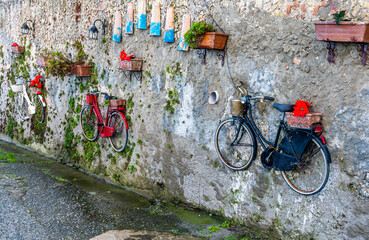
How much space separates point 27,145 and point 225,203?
23.3 ft

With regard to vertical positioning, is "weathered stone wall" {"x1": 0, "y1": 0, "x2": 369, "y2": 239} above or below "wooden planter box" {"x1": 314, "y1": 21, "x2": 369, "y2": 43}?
below

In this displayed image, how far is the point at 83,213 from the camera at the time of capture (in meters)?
5.04

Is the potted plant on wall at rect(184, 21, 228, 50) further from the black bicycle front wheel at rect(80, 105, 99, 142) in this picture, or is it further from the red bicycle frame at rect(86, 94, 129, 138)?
the black bicycle front wheel at rect(80, 105, 99, 142)

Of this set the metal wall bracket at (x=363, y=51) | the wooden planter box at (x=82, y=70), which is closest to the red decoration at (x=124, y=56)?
the wooden planter box at (x=82, y=70)

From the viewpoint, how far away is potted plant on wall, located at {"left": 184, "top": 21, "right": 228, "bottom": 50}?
14.3 ft

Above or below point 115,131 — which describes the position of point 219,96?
above

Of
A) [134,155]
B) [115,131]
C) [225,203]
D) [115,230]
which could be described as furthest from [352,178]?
[115,131]

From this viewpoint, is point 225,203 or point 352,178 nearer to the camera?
point 352,178

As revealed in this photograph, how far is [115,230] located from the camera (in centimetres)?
450

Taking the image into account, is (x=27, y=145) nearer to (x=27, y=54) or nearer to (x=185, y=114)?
(x=27, y=54)

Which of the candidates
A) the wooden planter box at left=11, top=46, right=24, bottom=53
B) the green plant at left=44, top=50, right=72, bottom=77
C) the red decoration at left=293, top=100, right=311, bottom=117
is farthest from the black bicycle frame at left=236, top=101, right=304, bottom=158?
the wooden planter box at left=11, top=46, right=24, bottom=53

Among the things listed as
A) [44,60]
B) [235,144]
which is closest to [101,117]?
[44,60]

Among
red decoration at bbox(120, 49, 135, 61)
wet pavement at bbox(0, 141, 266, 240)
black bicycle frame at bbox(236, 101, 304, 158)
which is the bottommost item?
wet pavement at bbox(0, 141, 266, 240)

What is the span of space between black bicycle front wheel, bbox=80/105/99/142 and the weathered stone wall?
0.75ft
